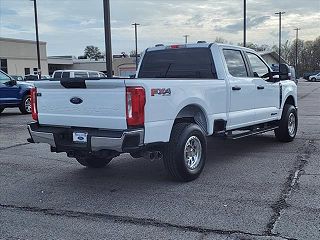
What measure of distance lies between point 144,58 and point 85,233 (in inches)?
177

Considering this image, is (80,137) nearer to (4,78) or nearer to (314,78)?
(4,78)

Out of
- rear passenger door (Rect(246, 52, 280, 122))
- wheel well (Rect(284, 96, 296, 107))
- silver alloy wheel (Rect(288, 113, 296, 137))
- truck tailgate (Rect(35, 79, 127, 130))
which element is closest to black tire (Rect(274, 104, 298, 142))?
silver alloy wheel (Rect(288, 113, 296, 137))

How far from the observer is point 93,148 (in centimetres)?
571

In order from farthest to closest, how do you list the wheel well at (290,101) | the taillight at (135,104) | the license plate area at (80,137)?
the wheel well at (290,101) → the license plate area at (80,137) → the taillight at (135,104)

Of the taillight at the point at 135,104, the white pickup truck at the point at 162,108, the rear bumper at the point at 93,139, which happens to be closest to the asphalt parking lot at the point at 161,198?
the white pickup truck at the point at 162,108

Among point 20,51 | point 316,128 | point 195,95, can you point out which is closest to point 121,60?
point 20,51

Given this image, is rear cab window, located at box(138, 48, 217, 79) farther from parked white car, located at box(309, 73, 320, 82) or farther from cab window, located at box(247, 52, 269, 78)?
parked white car, located at box(309, 73, 320, 82)

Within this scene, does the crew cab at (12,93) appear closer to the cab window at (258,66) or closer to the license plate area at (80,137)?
the cab window at (258,66)

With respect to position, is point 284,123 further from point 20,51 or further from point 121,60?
point 121,60

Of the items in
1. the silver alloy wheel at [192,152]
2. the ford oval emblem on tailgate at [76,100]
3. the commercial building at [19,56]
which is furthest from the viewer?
the commercial building at [19,56]

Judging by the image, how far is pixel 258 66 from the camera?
8812 millimetres

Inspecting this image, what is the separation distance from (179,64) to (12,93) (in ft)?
36.0

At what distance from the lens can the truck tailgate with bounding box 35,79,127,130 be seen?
5.53 metres

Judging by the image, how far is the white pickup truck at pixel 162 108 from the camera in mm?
5527
